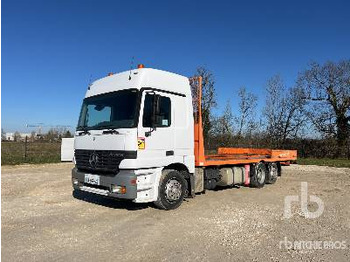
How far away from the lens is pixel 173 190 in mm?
7773

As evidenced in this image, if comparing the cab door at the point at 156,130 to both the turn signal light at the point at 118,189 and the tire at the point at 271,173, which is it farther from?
the tire at the point at 271,173

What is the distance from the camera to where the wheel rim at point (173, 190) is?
7.66 m

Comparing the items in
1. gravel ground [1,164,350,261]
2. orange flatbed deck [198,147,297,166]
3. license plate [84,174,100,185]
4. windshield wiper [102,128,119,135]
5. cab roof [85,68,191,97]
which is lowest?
gravel ground [1,164,350,261]

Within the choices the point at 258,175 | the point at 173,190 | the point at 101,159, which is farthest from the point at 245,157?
the point at 101,159

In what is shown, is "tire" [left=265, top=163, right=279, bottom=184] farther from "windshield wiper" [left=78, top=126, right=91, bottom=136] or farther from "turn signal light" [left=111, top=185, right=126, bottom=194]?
"windshield wiper" [left=78, top=126, right=91, bottom=136]

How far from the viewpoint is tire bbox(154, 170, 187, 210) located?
755 centimetres

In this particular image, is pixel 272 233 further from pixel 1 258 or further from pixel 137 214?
pixel 1 258

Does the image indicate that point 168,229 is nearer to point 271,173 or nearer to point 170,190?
point 170,190

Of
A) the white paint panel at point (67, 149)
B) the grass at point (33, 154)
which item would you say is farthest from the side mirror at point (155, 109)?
the white paint panel at point (67, 149)

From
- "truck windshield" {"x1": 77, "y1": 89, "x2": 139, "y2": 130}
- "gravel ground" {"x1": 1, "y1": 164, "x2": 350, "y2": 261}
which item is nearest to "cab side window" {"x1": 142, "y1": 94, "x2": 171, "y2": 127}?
"truck windshield" {"x1": 77, "y1": 89, "x2": 139, "y2": 130}

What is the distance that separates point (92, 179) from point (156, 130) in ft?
6.09

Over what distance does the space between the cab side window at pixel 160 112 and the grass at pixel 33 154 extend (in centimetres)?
1473

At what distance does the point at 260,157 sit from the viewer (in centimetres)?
1197

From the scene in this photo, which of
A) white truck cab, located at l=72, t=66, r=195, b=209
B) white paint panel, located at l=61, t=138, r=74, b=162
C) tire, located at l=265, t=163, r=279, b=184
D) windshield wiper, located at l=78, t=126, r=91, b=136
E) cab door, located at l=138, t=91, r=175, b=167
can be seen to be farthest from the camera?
white paint panel, located at l=61, t=138, r=74, b=162
